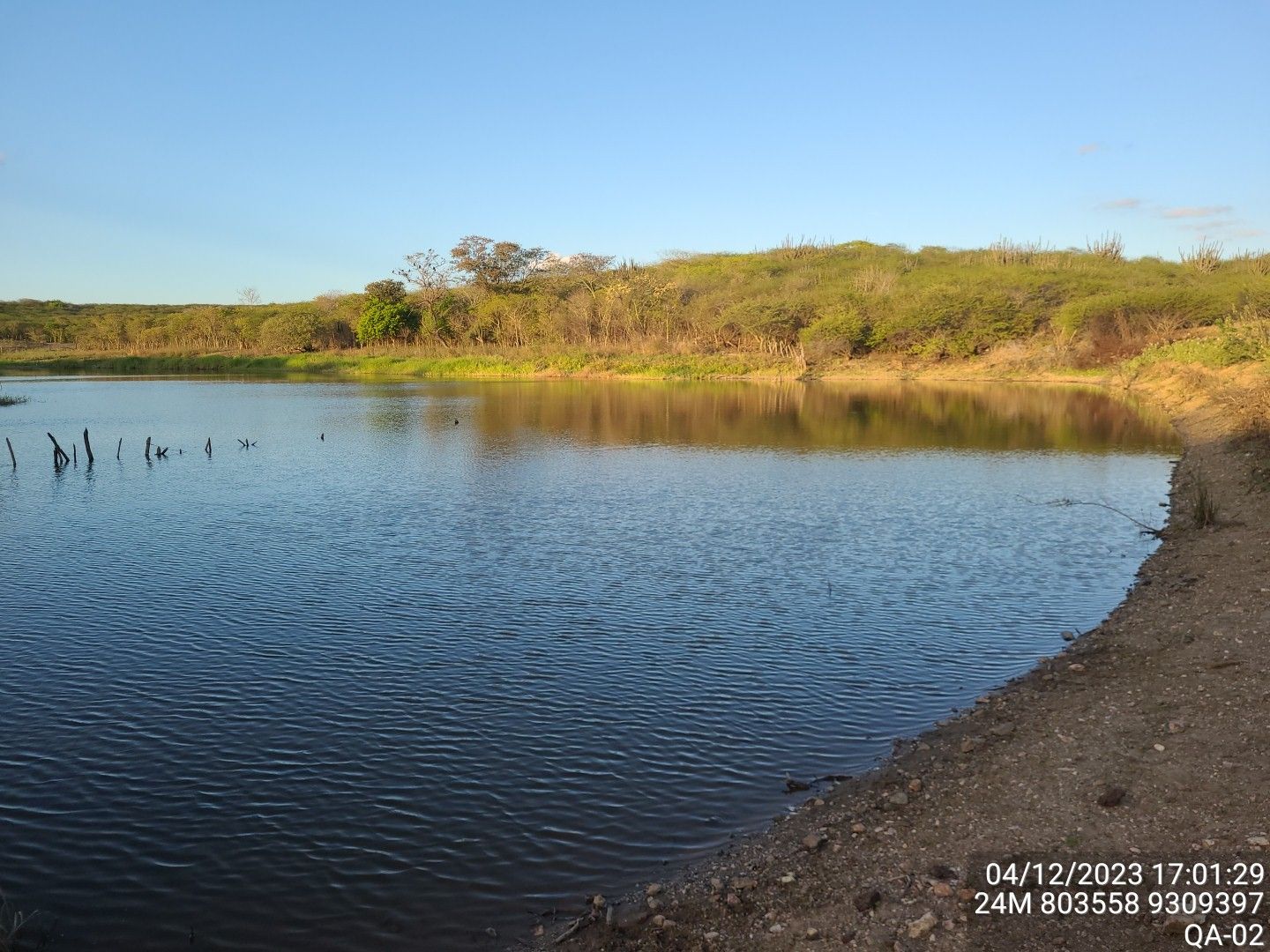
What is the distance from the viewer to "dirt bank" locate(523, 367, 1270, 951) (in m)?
6.35

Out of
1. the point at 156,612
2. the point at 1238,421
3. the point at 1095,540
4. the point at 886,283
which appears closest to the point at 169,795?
the point at 156,612

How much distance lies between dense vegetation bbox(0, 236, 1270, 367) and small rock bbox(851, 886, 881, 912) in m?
43.2

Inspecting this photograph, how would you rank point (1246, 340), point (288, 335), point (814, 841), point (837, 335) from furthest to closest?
point (288, 335)
point (837, 335)
point (1246, 340)
point (814, 841)

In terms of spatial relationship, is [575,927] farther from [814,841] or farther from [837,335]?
[837,335]

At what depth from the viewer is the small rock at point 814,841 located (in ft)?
24.6

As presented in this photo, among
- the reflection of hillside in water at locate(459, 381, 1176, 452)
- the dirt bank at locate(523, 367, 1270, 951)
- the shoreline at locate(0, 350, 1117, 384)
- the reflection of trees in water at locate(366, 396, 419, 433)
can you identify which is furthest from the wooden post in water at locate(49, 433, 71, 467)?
the shoreline at locate(0, 350, 1117, 384)

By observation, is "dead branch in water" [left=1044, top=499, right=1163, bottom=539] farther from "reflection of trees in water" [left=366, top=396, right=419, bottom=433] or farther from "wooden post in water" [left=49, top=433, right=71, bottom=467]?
"wooden post in water" [left=49, top=433, right=71, bottom=467]

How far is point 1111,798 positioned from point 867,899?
261cm

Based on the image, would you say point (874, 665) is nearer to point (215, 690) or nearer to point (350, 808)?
point (350, 808)

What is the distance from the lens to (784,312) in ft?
316

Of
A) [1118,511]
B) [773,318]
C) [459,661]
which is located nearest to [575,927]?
[459,661]

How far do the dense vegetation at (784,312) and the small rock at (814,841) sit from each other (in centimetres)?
4252

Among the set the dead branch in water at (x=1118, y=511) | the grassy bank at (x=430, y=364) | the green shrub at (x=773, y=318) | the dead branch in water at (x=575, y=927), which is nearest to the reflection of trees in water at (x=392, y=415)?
the grassy bank at (x=430, y=364)

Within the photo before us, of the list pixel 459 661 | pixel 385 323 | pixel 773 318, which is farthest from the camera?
pixel 385 323
